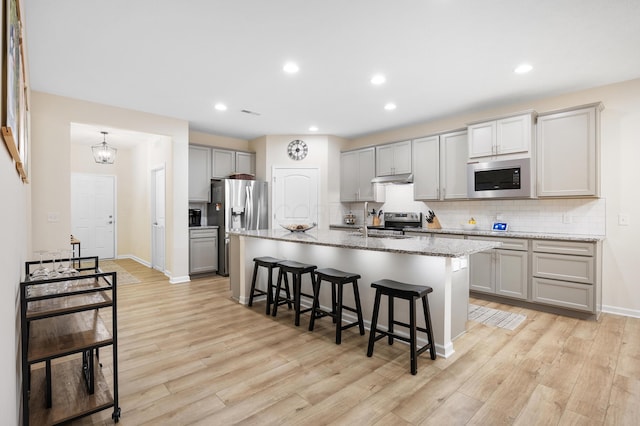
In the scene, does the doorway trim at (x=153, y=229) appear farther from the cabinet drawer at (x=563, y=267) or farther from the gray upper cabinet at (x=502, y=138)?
the cabinet drawer at (x=563, y=267)

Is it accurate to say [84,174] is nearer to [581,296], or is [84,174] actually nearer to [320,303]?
[320,303]

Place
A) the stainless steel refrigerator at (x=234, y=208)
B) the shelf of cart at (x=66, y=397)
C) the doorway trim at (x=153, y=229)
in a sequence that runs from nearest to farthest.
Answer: the shelf of cart at (x=66, y=397), the stainless steel refrigerator at (x=234, y=208), the doorway trim at (x=153, y=229)

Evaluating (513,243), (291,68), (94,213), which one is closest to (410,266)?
(513,243)

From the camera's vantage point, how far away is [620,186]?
12.3ft

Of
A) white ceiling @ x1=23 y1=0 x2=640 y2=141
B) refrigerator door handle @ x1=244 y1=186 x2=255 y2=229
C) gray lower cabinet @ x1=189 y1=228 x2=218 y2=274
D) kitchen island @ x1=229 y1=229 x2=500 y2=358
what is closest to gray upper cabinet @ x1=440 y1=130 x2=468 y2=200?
white ceiling @ x1=23 y1=0 x2=640 y2=141

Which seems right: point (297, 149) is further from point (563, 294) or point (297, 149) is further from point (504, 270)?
point (563, 294)

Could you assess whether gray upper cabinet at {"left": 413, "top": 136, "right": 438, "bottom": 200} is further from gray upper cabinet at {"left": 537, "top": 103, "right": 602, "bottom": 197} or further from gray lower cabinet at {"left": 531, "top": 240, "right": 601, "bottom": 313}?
gray lower cabinet at {"left": 531, "top": 240, "right": 601, "bottom": 313}

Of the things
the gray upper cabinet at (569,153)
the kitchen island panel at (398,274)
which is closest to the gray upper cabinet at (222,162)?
the kitchen island panel at (398,274)

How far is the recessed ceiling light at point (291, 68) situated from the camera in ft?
11.0

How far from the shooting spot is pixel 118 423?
182cm

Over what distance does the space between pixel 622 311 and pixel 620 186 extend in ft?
4.72

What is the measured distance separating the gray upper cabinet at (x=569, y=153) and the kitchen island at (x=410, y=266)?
5.74 ft

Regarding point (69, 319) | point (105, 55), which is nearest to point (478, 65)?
point (105, 55)

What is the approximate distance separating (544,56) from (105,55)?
13.9 feet
